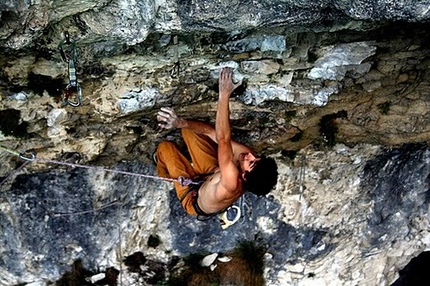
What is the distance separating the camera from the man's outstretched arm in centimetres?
462

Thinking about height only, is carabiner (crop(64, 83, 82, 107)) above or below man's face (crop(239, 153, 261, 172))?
above

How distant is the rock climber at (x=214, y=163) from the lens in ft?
14.7

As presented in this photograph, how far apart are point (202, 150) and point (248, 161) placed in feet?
1.90

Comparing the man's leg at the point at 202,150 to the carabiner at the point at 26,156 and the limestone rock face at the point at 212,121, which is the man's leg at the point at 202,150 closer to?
the limestone rock face at the point at 212,121

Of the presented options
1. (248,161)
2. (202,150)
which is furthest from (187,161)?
(248,161)

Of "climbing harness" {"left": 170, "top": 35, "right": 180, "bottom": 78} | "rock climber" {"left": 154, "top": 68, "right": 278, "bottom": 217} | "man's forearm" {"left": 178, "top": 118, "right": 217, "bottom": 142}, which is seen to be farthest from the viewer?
"man's forearm" {"left": 178, "top": 118, "right": 217, "bottom": 142}

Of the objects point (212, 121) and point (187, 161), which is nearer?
point (212, 121)

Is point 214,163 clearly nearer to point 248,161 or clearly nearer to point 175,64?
point 248,161

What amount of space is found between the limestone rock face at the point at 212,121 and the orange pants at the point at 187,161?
0.48 ft

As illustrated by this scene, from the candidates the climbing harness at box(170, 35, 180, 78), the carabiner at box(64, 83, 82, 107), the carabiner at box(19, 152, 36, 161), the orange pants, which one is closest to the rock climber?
the orange pants

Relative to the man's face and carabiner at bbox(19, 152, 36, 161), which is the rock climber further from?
carabiner at bbox(19, 152, 36, 161)

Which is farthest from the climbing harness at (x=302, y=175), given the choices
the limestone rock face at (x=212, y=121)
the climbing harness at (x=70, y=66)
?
the climbing harness at (x=70, y=66)

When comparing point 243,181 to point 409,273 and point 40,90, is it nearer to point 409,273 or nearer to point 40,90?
point 40,90

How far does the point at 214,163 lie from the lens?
16.8 ft
